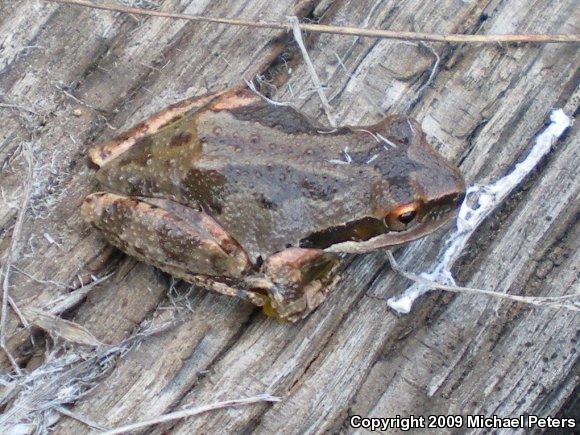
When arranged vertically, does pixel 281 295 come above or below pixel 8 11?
below

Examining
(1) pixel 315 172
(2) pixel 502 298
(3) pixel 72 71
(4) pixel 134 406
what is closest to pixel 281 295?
(1) pixel 315 172

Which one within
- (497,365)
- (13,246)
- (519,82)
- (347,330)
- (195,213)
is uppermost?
(13,246)

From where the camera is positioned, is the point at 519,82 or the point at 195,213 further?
the point at 519,82

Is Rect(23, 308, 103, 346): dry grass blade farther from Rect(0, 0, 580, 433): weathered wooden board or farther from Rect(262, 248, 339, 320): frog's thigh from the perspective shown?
Rect(262, 248, 339, 320): frog's thigh

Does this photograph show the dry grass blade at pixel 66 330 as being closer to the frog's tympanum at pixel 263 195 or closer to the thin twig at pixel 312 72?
the frog's tympanum at pixel 263 195

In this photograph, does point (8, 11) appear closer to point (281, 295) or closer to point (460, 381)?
point (281, 295)

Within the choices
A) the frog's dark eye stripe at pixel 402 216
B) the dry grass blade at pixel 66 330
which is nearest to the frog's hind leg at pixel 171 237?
the dry grass blade at pixel 66 330

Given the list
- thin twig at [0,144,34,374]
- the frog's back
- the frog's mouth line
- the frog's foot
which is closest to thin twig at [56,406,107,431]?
thin twig at [0,144,34,374]
